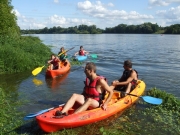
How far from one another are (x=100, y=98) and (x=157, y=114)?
1874mm

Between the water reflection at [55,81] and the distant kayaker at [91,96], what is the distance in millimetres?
4027

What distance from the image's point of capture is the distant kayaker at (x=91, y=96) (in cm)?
562

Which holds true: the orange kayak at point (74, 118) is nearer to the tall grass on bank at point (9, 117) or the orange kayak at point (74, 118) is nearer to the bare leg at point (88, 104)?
the bare leg at point (88, 104)

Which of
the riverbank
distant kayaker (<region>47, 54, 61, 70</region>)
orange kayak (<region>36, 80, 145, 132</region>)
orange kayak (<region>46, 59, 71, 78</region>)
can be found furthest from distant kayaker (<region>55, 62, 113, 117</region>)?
distant kayaker (<region>47, 54, 61, 70</region>)

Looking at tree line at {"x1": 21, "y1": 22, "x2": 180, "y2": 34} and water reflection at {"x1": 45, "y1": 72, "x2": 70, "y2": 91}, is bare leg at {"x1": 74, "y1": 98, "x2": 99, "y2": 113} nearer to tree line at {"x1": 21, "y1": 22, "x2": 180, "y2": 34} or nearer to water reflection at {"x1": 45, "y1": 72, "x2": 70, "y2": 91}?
water reflection at {"x1": 45, "y1": 72, "x2": 70, "y2": 91}

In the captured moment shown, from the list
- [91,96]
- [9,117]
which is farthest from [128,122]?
[9,117]

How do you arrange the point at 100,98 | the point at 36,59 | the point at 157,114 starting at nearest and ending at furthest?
the point at 100,98 < the point at 157,114 < the point at 36,59

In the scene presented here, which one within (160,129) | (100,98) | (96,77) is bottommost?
(160,129)

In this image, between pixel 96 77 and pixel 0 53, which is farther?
pixel 0 53

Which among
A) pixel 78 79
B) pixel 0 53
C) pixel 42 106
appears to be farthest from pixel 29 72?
pixel 42 106

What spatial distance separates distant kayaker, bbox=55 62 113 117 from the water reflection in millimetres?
4027

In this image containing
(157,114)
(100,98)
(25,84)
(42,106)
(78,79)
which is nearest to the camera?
(100,98)

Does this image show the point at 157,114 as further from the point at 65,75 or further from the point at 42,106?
the point at 65,75

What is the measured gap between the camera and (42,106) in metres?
7.51
